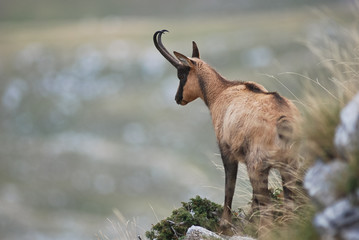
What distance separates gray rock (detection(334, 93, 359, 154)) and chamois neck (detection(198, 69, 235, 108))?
5.18 meters

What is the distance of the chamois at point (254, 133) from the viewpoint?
347 inches

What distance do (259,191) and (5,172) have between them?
182m

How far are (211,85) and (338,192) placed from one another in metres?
5.64

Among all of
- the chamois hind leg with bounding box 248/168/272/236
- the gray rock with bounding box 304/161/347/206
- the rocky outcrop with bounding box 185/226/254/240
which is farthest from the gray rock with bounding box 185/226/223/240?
the gray rock with bounding box 304/161/347/206

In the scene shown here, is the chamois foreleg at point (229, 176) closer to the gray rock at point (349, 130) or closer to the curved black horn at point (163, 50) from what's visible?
the curved black horn at point (163, 50)

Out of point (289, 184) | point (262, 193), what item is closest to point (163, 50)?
point (262, 193)

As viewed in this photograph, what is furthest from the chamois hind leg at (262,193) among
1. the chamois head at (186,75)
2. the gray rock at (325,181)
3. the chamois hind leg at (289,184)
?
the chamois head at (186,75)

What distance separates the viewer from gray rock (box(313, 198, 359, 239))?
5738 millimetres

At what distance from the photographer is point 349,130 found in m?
6.09

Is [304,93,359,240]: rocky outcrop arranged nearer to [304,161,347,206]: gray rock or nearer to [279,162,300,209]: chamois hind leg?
[304,161,347,206]: gray rock

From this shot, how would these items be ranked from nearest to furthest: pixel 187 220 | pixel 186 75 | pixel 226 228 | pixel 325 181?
pixel 325 181 < pixel 187 220 < pixel 226 228 < pixel 186 75

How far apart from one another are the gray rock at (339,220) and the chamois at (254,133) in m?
2.06

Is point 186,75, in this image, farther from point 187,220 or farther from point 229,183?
point 187,220

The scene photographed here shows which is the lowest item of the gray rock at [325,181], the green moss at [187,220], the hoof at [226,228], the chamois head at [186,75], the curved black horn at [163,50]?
the gray rock at [325,181]
